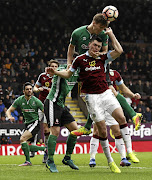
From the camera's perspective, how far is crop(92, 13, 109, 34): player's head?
26.8 feet

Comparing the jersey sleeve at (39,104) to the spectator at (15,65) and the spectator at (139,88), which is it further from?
the spectator at (139,88)

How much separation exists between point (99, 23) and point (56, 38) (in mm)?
19286

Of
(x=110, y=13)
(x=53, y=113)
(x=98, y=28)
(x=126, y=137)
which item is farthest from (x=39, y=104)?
(x=110, y=13)

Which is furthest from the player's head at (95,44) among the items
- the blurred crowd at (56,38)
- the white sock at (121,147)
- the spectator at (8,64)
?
the spectator at (8,64)

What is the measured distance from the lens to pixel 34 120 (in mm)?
11594

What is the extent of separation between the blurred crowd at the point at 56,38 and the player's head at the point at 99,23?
43.4ft

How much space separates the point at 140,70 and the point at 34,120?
51.7 feet

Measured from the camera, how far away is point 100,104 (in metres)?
8.12

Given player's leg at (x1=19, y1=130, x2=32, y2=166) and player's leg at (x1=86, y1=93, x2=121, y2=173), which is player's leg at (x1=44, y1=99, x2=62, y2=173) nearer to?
player's leg at (x1=86, y1=93, x2=121, y2=173)

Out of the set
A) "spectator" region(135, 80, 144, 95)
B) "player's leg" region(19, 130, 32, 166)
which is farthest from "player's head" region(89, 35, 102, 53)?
"spectator" region(135, 80, 144, 95)

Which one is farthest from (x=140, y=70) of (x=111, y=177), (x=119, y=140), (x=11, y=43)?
(x=111, y=177)

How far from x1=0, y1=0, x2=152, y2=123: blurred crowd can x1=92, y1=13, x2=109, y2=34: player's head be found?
13239mm

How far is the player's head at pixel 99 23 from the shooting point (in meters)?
8.18

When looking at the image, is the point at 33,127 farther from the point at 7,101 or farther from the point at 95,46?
the point at 7,101
